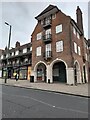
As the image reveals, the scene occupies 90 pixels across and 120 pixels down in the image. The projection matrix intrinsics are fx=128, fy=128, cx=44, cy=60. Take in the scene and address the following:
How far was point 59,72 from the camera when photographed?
2377 centimetres

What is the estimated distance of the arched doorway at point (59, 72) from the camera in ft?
75.9

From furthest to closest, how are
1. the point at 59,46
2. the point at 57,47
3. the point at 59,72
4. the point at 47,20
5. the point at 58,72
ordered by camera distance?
the point at 47,20 < the point at 58,72 < the point at 59,72 < the point at 57,47 < the point at 59,46

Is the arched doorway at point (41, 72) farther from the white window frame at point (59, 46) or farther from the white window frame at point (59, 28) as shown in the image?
the white window frame at point (59, 28)

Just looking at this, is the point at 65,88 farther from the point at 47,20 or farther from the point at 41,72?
the point at 47,20

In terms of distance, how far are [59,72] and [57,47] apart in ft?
16.2

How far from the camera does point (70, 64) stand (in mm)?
19297

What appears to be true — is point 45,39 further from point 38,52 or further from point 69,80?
point 69,80

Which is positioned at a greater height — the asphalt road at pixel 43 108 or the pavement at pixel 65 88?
the asphalt road at pixel 43 108

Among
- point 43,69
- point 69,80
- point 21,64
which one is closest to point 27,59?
point 21,64

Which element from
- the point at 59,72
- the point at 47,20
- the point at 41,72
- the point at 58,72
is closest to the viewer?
the point at 59,72

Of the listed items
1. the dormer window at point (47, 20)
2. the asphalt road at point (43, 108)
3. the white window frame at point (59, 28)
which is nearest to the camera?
the asphalt road at point (43, 108)

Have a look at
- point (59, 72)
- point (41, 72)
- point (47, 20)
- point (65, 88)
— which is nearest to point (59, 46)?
point (59, 72)

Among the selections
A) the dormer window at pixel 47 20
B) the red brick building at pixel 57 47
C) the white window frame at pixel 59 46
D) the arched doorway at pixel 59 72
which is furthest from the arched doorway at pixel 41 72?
the dormer window at pixel 47 20

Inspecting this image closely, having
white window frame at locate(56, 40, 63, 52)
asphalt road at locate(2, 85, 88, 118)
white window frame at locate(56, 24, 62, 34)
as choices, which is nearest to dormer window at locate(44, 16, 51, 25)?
white window frame at locate(56, 24, 62, 34)
